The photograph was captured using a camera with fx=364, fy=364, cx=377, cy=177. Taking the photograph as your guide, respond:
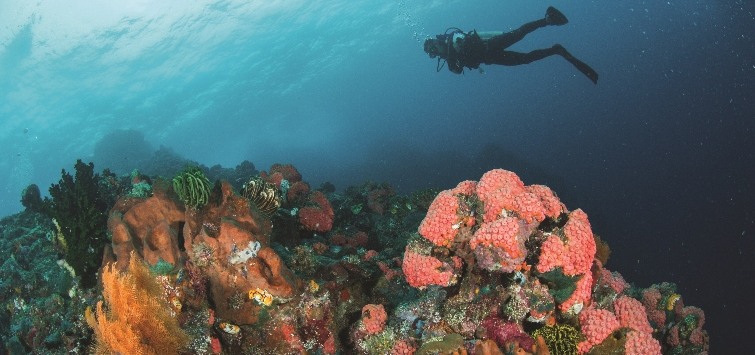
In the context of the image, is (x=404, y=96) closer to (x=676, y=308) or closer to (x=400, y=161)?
(x=400, y=161)

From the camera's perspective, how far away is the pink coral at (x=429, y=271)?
161 inches

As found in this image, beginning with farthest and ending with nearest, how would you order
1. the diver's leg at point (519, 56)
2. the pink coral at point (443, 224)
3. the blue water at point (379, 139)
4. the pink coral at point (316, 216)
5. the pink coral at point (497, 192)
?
the blue water at point (379, 139)
the diver's leg at point (519, 56)
the pink coral at point (316, 216)
the pink coral at point (443, 224)
the pink coral at point (497, 192)

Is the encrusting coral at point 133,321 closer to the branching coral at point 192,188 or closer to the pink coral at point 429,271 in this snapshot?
the branching coral at point 192,188

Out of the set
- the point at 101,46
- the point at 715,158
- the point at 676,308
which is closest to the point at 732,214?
the point at 715,158

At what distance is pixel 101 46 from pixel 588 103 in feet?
254

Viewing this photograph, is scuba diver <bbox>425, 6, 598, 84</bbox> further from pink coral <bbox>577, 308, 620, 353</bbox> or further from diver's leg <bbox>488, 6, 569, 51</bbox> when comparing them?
pink coral <bbox>577, 308, 620, 353</bbox>

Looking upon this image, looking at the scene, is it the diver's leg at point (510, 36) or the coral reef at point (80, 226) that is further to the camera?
the diver's leg at point (510, 36)

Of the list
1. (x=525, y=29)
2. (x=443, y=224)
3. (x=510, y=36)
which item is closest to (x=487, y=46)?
(x=510, y=36)

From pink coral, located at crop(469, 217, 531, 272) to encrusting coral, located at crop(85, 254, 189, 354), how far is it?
328cm

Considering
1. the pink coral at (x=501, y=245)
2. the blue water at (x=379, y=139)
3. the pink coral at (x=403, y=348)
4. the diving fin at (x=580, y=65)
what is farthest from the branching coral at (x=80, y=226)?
the blue water at (x=379, y=139)

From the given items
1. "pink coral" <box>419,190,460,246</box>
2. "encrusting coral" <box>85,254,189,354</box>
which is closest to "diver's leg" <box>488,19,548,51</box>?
"pink coral" <box>419,190,460,246</box>

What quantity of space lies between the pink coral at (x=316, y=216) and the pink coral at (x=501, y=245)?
4043 millimetres

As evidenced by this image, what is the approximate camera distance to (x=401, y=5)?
57.3 meters

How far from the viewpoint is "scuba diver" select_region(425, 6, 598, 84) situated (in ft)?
40.3
